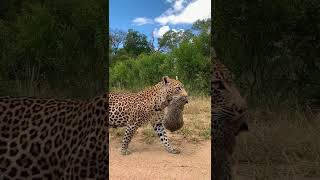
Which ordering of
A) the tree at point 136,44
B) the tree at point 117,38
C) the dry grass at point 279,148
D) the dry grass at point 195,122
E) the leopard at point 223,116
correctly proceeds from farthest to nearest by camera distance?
the tree at point 117,38 → the tree at point 136,44 → the dry grass at point 195,122 → the dry grass at point 279,148 → the leopard at point 223,116

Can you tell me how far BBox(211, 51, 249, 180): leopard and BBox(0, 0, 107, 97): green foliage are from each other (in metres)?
2.63

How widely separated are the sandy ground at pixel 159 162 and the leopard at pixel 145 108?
101mm

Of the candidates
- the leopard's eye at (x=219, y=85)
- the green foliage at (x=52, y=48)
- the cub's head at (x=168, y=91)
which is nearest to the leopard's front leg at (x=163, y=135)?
the cub's head at (x=168, y=91)

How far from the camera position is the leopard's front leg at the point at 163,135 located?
4629mm

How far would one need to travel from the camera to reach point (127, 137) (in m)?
4.71

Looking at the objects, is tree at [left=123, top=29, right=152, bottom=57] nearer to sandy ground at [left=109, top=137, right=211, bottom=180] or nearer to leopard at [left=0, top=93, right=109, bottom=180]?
sandy ground at [left=109, top=137, right=211, bottom=180]

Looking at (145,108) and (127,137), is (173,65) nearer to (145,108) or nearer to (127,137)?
(145,108)

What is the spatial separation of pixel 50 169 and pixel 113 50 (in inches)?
167

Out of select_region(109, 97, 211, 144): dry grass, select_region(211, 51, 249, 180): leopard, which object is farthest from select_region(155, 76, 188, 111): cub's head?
select_region(211, 51, 249, 180): leopard

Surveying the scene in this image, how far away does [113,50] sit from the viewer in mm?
6488

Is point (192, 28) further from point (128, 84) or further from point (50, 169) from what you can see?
point (50, 169)

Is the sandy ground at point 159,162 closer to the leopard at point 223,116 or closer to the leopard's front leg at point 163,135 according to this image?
the leopard's front leg at point 163,135

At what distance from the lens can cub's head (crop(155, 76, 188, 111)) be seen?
464cm

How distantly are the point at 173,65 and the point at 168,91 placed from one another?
734mm
